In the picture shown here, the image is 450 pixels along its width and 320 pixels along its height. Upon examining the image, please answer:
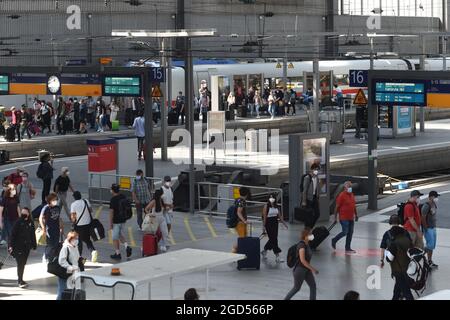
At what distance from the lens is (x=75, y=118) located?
43906 millimetres

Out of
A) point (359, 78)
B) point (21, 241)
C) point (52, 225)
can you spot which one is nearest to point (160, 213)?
point (52, 225)

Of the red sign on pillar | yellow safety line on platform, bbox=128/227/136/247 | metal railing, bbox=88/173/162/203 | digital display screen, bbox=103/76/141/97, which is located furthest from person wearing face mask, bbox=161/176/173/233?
digital display screen, bbox=103/76/141/97

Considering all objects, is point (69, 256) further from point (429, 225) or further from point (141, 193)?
point (141, 193)

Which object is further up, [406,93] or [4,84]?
[4,84]

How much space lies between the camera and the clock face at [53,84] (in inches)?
1320

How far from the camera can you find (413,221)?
63.2ft

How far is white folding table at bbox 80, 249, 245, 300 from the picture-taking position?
41.5 feet

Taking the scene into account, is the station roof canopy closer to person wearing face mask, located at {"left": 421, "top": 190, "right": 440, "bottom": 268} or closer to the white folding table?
person wearing face mask, located at {"left": 421, "top": 190, "right": 440, "bottom": 268}

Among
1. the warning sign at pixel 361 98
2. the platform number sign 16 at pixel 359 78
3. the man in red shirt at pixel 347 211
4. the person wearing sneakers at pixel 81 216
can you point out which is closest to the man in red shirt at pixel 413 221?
the man in red shirt at pixel 347 211

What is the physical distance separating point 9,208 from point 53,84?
1330 centimetres

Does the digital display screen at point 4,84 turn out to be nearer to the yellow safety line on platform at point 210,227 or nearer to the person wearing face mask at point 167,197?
the yellow safety line on platform at point 210,227

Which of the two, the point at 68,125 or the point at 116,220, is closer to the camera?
the point at 116,220

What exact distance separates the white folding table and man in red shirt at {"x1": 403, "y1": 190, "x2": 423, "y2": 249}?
5.71m
